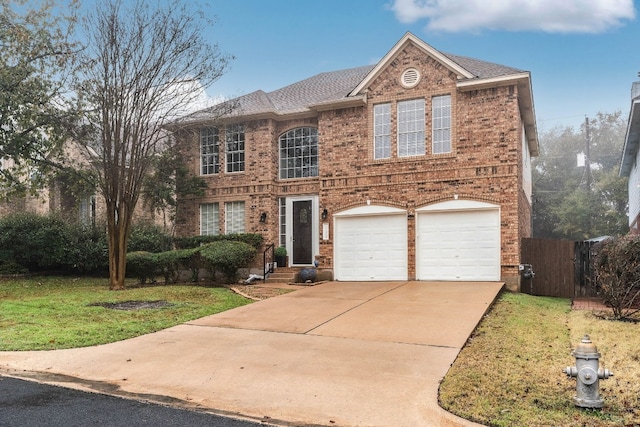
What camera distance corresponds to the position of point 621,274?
9719 mm

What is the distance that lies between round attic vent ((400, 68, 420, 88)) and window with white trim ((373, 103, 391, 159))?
83 cm

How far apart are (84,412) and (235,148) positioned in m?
14.2

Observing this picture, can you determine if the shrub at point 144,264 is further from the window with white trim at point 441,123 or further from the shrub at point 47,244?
the window with white trim at point 441,123

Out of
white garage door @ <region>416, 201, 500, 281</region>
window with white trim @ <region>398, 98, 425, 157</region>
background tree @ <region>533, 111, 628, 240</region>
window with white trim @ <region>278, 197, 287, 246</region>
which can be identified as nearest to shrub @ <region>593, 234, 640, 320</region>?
white garage door @ <region>416, 201, 500, 281</region>

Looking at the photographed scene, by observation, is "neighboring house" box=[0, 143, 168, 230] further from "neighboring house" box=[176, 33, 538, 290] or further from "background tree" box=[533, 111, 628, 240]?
"background tree" box=[533, 111, 628, 240]

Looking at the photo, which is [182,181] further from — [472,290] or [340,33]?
[472,290]

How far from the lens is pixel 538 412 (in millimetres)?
4309

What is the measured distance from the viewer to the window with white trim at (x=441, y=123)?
48.0ft

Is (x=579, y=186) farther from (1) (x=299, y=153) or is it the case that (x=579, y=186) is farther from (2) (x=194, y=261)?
(2) (x=194, y=261)

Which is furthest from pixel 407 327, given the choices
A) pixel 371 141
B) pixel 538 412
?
pixel 371 141

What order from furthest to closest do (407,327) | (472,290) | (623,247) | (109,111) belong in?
(109,111) → (472,290) → (623,247) → (407,327)

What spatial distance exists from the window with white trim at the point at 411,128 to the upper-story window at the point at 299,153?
3326 millimetres

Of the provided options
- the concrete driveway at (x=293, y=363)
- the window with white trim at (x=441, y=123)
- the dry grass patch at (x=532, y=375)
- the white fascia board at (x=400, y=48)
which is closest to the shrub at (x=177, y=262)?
the concrete driveway at (x=293, y=363)

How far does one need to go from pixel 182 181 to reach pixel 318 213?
17.9ft
